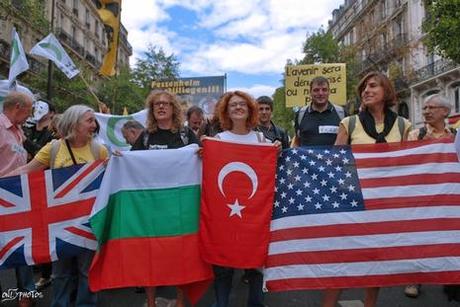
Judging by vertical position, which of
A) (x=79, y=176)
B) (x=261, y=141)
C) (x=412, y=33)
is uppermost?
(x=412, y=33)

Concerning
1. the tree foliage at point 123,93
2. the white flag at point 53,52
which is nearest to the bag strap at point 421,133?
the white flag at point 53,52

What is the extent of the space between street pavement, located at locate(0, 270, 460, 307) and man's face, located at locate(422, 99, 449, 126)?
1741mm

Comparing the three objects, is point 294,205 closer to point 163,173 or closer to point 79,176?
point 163,173

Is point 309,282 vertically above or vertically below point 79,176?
below

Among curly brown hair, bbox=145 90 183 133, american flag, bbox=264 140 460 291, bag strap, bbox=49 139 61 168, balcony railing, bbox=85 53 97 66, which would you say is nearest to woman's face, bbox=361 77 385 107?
american flag, bbox=264 140 460 291

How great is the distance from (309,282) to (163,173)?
4.80 feet

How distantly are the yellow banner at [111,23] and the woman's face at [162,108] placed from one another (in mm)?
7420

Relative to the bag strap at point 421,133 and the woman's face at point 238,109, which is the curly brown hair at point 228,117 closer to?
the woman's face at point 238,109

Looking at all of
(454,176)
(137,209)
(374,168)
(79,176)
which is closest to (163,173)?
(137,209)

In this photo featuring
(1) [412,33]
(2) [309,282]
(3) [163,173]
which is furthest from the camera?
(1) [412,33]

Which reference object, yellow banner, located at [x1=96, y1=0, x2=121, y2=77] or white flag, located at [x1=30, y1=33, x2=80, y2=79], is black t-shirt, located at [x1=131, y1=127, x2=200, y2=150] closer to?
white flag, located at [x1=30, y1=33, x2=80, y2=79]

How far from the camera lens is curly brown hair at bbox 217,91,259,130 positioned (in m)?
4.15

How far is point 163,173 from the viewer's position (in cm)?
407

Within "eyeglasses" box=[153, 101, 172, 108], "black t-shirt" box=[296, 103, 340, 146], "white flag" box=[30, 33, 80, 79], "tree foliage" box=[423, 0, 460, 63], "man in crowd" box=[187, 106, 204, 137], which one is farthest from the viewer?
"tree foliage" box=[423, 0, 460, 63]
